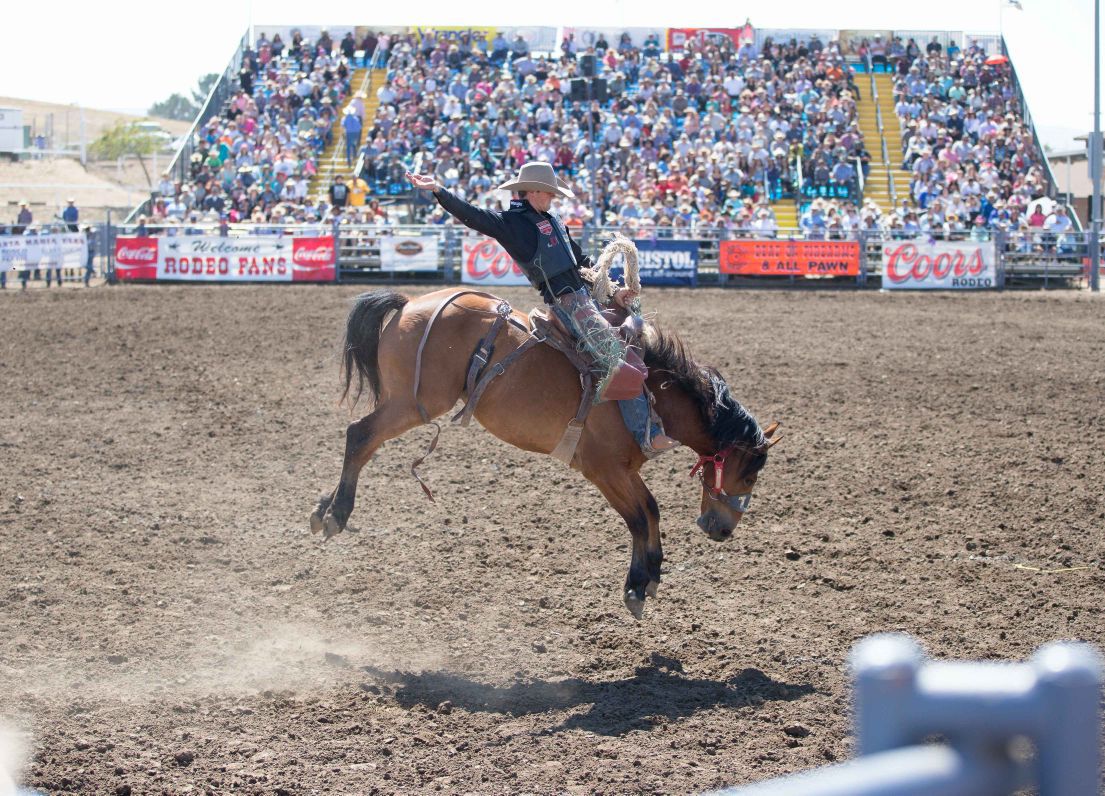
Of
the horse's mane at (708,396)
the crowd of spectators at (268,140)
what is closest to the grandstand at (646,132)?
the crowd of spectators at (268,140)

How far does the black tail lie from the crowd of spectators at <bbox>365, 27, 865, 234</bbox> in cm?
1756

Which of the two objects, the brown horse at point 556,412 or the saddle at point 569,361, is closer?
the saddle at point 569,361

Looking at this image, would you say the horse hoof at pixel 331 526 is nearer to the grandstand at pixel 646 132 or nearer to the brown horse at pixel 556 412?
the brown horse at pixel 556 412

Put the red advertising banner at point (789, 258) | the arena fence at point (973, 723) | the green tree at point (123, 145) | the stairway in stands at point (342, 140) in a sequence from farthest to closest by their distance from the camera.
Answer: the green tree at point (123, 145) < the stairway in stands at point (342, 140) < the red advertising banner at point (789, 258) < the arena fence at point (973, 723)

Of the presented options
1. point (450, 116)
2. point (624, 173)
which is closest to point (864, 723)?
point (624, 173)

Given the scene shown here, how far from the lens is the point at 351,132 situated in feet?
96.5

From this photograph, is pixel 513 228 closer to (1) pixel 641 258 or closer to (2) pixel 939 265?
(1) pixel 641 258

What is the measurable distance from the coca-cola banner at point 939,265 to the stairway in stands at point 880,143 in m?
5.53

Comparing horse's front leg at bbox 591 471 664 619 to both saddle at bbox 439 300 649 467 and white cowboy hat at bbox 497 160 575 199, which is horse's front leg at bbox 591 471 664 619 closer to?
saddle at bbox 439 300 649 467

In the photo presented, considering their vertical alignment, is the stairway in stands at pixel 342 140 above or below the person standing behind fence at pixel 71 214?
above

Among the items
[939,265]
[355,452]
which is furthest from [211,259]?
[355,452]

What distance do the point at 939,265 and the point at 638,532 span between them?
18191 millimetres

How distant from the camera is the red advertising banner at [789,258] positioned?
2245cm

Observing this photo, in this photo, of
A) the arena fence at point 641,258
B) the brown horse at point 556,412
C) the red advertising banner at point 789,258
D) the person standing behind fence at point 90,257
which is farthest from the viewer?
the red advertising banner at point 789,258
